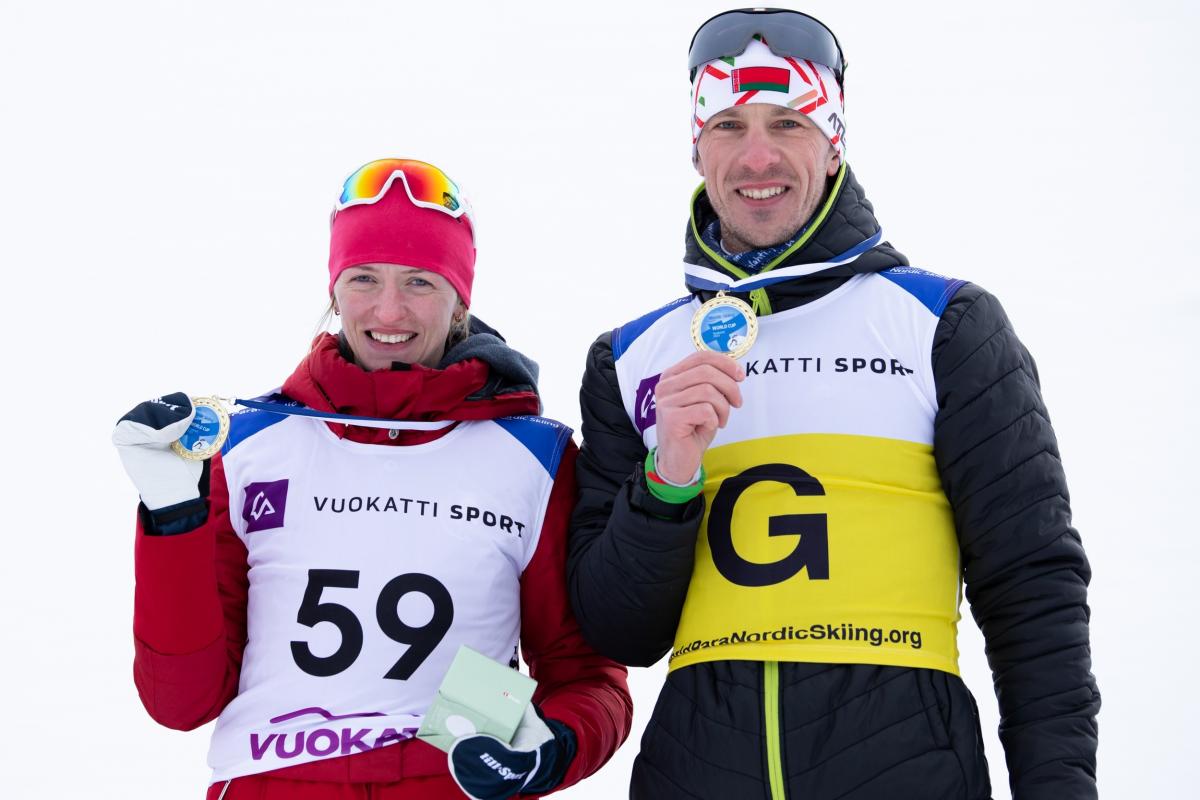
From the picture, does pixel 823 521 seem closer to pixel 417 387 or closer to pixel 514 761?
pixel 514 761

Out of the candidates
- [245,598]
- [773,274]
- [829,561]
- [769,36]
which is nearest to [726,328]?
[773,274]

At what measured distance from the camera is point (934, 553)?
200cm

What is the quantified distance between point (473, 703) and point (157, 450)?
681 millimetres

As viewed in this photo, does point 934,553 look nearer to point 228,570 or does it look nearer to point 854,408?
point 854,408

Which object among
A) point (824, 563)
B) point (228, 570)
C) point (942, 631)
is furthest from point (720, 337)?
point (228, 570)

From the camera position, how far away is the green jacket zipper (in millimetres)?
1865

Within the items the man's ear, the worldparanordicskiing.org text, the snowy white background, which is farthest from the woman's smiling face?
the snowy white background

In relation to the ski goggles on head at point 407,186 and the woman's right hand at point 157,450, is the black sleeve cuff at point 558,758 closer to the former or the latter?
the woman's right hand at point 157,450

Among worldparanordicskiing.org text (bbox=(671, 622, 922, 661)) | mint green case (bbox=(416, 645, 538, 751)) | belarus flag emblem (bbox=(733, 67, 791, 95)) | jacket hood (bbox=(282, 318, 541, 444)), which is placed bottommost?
mint green case (bbox=(416, 645, 538, 751))

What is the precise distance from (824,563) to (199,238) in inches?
166

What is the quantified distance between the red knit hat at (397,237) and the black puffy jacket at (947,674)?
0.68m

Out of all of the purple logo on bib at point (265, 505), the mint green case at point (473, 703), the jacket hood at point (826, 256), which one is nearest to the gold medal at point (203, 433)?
the purple logo on bib at point (265, 505)

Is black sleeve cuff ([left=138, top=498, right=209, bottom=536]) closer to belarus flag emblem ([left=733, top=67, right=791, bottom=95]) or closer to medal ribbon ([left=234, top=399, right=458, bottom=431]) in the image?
medal ribbon ([left=234, top=399, right=458, bottom=431])

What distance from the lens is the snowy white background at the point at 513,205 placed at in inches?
187
